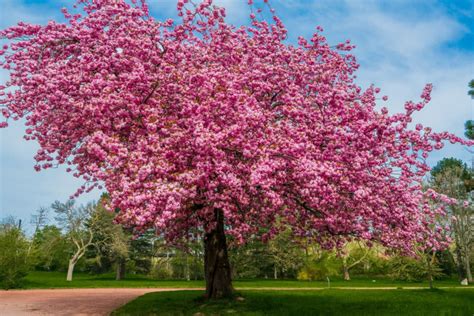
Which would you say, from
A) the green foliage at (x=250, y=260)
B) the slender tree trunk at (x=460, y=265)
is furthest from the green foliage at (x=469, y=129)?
the green foliage at (x=250, y=260)

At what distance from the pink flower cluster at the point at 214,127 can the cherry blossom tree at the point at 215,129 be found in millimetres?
55

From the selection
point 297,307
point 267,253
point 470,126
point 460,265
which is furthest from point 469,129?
point 297,307

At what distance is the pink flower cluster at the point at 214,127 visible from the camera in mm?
13414

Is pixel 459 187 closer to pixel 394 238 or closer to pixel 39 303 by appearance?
pixel 394 238

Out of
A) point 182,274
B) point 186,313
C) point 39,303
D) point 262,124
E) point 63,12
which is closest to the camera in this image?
point 262,124

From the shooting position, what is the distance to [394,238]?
58.0 ft

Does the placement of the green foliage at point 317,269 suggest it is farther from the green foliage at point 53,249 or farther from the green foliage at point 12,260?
the green foliage at point 12,260

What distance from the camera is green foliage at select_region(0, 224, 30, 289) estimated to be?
36875 millimetres

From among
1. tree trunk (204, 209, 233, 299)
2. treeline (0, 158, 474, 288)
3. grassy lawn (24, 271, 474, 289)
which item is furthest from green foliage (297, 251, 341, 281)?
tree trunk (204, 209, 233, 299)

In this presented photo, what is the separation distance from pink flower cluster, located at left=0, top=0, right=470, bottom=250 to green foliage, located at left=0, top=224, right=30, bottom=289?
73.2ft

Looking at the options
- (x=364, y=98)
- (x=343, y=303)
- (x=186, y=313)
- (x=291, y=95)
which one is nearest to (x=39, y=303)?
(x=186, y=313)

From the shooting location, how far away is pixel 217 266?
20406 millimetres

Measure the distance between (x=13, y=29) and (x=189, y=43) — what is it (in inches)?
305

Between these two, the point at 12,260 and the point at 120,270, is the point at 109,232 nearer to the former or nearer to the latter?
the point at 120,270
